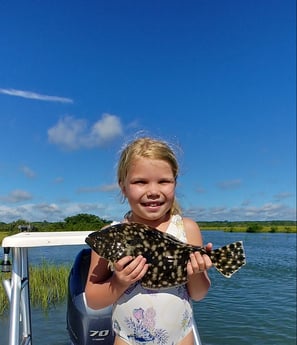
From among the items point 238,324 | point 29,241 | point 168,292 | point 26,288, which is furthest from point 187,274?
point 238,324

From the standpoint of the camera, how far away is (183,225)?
223cm

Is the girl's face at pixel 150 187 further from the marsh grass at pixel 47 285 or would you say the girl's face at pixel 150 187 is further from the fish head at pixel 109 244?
the marsh grass at pixel 47 285

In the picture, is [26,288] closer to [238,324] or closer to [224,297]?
[238,324]

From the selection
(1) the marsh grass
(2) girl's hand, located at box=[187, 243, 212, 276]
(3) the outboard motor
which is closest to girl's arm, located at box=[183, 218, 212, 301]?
(2) girl's hand, located at box=[187, 243, 212, 276]

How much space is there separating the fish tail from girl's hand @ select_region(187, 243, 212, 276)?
0.06 meters

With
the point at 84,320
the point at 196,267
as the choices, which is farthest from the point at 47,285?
the point at 196,267

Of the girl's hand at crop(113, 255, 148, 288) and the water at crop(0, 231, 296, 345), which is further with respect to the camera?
the water at crop(0, 231, 296, 345)

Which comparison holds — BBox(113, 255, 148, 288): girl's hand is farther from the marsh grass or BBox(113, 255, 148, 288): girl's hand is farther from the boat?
the marsh grass

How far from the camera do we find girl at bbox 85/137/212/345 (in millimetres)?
2066

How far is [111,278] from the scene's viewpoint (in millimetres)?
1999

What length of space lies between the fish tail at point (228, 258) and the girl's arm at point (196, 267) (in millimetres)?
58

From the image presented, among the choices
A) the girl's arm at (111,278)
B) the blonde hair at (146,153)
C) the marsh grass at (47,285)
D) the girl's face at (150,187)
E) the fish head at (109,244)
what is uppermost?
the blonde hair at (146,153)

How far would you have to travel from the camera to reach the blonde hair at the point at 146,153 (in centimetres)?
215

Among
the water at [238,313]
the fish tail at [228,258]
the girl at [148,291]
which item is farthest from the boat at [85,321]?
the water at [238,313]
